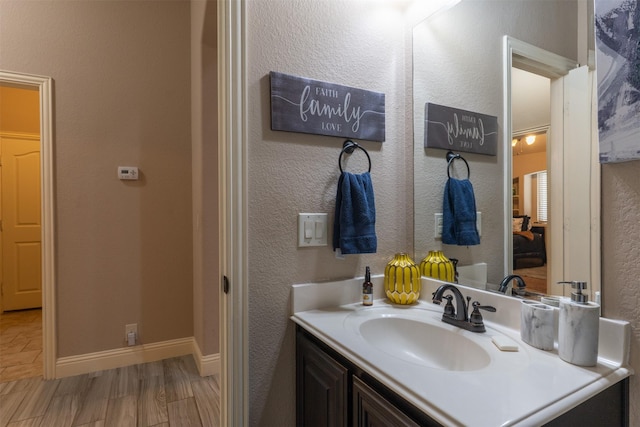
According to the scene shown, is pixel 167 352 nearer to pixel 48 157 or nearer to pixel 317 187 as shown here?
pixel 48 157

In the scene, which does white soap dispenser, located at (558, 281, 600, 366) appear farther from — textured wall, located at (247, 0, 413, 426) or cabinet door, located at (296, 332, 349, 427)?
textured wall, located at (247, 0, 413, 426)

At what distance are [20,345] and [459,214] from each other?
11.4 ft

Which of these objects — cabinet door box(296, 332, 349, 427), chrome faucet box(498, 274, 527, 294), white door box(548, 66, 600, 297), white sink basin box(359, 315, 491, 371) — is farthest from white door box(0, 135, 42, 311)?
white door box(548, 66, 600, 297)

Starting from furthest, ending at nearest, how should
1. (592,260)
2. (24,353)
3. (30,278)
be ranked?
(30,278) < (24,353) < (592,260)

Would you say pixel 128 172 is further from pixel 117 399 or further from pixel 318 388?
pixel 318 388

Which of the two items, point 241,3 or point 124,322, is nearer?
point 241,3

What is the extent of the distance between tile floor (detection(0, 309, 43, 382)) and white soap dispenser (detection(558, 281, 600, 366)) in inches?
117

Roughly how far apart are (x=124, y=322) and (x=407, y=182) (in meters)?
2.26

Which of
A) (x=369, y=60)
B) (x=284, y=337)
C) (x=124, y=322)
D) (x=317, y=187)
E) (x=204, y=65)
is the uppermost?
(x=204, y=65)

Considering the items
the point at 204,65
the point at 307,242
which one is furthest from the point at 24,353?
the point at 307,242

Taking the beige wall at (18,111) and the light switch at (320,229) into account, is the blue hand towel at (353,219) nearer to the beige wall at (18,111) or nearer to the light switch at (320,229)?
the light switch at (320,229)

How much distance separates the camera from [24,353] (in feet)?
8.43

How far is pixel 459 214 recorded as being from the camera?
1296 mm

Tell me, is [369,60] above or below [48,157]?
above
